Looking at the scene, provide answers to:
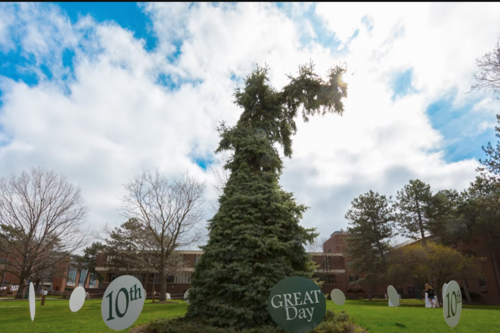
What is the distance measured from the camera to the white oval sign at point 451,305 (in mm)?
7039

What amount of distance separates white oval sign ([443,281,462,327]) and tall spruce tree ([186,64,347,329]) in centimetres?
387

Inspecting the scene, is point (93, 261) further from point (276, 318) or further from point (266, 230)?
point (276, 318)

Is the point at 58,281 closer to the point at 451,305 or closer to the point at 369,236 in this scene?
the point at 369,236

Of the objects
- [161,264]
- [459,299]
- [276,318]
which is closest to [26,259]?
[161,264]

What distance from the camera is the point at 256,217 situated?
10.4m

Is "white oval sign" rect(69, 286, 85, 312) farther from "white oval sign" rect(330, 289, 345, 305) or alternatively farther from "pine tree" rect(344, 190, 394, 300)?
"pine tree" rect(344, 190, 394, 300)

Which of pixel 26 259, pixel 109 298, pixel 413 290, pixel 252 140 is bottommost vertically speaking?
pixel 413 290

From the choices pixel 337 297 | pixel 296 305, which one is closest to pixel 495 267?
pixel 337 297

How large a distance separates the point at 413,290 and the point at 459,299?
4517 centimetres

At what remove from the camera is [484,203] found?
27.0m

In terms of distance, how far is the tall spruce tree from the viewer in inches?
348

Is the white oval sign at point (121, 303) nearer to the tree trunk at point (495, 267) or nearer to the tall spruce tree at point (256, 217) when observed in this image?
the tall spruce tree at point (256, 217)

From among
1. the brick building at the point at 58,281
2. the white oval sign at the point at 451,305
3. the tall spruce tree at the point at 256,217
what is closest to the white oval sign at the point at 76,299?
the tall spruce tree at the point at 256,217

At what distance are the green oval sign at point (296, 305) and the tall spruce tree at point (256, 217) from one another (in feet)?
9.97
